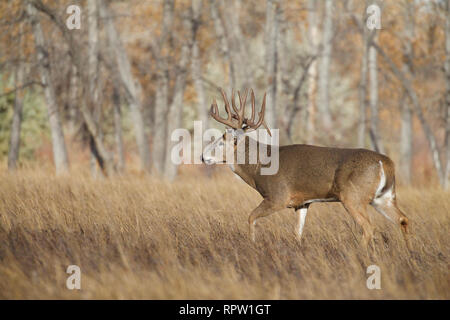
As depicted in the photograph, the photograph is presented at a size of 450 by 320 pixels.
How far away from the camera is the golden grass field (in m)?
5.09

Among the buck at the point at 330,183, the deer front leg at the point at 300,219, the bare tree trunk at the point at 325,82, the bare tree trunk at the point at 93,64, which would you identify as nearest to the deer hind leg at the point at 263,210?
the buck at the point at 330,183

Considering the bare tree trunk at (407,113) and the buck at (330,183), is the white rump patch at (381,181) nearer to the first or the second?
the buck at (330,183)

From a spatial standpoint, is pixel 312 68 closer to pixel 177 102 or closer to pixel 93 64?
pixel 177 102

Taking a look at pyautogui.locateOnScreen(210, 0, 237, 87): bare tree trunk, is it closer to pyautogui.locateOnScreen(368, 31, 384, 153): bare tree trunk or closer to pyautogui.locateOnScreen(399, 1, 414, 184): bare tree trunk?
pyautogui.locateOnScreen(368, 31, 384, 153): bare tree trunk

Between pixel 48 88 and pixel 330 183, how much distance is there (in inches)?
350

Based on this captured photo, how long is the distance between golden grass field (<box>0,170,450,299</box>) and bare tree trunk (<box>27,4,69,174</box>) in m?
4.66

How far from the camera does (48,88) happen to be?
14.1 metres

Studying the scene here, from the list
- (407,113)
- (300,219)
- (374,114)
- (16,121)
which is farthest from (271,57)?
(300,219)

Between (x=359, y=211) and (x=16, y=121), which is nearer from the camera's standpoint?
(x=359, y=211)

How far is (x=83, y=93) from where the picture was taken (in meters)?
13.2

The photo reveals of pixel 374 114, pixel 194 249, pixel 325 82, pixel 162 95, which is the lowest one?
pixel 194 249

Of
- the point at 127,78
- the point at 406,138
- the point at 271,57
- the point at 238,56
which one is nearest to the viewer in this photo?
the point at 271,57

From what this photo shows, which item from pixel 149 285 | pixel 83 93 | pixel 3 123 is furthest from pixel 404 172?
pixel 149 285

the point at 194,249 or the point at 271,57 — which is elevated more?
the point at 271,57
